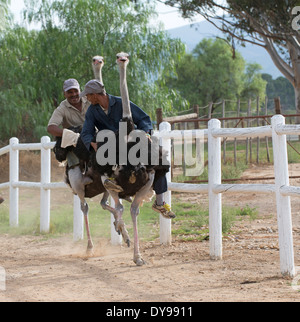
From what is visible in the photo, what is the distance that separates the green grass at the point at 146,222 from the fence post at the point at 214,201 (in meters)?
1.43

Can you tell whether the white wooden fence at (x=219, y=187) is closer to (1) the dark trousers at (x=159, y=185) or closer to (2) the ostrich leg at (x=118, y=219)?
(1) the dark trousers at (x=159, y=185)

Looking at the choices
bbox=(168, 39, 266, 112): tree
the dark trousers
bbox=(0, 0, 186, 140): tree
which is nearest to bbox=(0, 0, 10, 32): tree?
bbox=(0, 0, 186, 140): tree

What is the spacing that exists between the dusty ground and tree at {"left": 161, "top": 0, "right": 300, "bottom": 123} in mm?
15408

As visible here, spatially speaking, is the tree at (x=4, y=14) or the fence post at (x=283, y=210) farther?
the tree at (x=4, y=14)

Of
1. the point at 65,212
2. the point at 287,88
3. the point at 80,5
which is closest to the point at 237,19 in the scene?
the point at 80,5

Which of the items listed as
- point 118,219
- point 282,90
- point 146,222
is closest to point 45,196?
point 146,222

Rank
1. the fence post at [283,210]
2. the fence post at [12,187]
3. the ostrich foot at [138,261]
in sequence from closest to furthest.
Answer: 1. the fence post at [283,210]
2. the ostrich foot at [138,261]
3. the fence post at [12,187]

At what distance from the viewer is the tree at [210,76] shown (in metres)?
48.5

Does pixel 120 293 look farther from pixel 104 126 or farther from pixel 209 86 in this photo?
pixel 209 86

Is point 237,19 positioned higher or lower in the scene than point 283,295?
higher

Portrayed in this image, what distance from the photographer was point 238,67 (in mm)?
51000

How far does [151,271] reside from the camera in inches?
247

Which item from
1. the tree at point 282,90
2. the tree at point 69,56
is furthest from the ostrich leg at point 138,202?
the tree at point 282,90
